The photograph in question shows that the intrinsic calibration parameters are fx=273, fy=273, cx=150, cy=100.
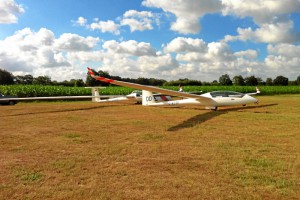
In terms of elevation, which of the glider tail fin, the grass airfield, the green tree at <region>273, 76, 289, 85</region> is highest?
the green tree at <region>273, 76, 289, 85</region>

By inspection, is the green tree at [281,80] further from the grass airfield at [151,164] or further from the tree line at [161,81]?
the grass airfield at [151,164]

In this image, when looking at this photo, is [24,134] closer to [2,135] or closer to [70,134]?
[2,135]

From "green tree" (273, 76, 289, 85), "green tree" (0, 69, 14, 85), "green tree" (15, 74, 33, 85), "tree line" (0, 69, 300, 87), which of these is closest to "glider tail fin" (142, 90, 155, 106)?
"tree line" (0, 69, 300, 87)

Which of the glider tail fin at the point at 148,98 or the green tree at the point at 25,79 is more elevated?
the green tree at the point at 25,79

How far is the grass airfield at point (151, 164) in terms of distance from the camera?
4.74 m

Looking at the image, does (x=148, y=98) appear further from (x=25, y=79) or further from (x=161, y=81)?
(x=25, y=79)

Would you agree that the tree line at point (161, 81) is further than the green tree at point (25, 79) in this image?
No

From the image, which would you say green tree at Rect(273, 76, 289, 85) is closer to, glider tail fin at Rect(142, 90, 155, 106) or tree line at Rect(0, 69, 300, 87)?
tree line at Rect(0, 69, 300, 87)

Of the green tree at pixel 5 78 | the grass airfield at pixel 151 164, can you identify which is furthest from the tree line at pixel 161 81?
the grass airfield at pixel 151 164

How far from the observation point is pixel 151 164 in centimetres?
626

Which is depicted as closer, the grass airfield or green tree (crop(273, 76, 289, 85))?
the grass airfield

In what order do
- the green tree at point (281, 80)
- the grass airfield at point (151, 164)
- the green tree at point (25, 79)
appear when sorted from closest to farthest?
the grass airfield at point (151, 164), the green tree at point (25, 79), the green tree at point (281, 80)

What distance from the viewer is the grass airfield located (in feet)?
15.5

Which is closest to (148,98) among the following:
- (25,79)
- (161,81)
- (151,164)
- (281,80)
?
(151,164)
